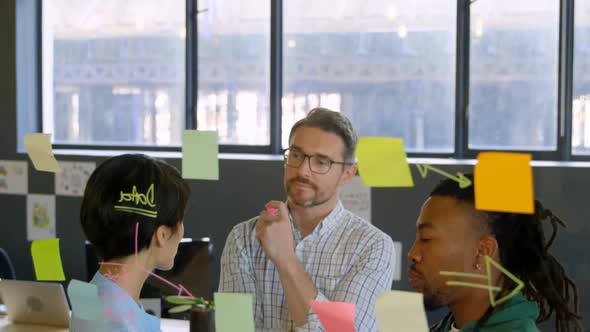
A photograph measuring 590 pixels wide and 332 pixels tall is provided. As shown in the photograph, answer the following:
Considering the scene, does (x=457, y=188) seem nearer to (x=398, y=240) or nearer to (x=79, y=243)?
(x=398, y=240)

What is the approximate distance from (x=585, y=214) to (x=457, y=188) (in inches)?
102

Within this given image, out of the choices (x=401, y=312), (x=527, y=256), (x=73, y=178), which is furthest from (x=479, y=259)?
(x=73, y=178)

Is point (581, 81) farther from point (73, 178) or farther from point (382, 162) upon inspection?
point (382, 162)

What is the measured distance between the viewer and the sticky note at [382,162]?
1.33 metres

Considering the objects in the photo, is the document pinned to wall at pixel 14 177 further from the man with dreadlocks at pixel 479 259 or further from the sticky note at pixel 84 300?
the man with dreadlocks at pixel 479 259

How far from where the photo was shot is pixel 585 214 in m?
3.95

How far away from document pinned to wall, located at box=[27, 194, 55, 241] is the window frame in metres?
0.42

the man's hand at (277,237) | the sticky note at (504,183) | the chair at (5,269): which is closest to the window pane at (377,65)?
the chair at (5,269)

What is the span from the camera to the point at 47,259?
1.77m

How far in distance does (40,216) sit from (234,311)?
401cm

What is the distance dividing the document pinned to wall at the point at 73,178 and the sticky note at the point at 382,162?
13.0ft

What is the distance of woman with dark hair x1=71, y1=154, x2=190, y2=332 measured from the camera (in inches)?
69.7

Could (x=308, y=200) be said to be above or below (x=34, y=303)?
above

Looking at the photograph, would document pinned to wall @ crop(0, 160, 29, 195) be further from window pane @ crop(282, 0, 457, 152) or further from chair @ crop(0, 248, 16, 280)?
window pane @ crop(282, 0, 457, 152)
